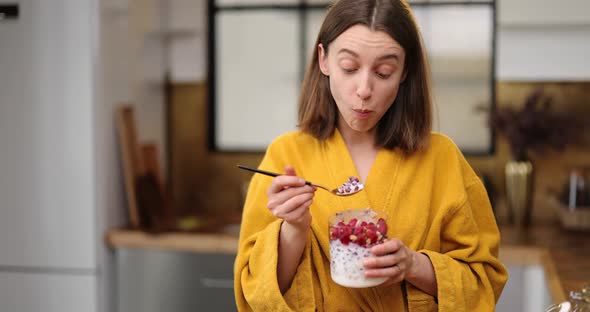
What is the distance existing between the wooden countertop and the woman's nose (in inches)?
48.0

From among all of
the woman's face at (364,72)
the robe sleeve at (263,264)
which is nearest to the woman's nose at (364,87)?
the woman's face at (364,72)

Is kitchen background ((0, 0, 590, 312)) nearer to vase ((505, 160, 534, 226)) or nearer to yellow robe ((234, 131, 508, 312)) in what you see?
vase ((505, 160, 534, 226))

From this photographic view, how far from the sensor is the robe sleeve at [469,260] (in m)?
1.33

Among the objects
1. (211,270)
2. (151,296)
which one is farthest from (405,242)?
(151,296)

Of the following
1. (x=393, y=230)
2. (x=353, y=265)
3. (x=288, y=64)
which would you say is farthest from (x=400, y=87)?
(x=288, y=64)

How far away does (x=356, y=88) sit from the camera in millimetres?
1286

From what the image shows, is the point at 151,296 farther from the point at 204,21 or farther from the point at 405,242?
the point at 405,242

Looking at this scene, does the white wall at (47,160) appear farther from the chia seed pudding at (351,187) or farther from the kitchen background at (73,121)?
the chia seed pudding at (351,187)

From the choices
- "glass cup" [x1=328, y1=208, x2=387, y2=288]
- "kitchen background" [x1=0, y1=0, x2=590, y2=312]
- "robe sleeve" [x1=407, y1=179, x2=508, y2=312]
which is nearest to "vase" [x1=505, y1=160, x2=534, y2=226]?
"kitchen background" [x1=0, y1=0, x2=590, y2=312]

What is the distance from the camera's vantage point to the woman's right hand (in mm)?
1225

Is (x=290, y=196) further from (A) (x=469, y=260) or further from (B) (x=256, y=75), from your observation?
(B) (x=256, y=75)

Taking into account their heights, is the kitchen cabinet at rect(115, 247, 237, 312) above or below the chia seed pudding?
below

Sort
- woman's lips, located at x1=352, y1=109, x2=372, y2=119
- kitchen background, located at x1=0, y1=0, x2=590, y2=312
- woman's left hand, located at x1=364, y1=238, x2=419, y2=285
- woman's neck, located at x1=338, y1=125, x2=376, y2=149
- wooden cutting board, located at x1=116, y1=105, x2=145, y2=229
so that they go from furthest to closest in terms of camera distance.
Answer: wooden cutting board, located at x1=116, y1=105, x2=145, y2=229
kitchen background, located at x1=0, y1=0, x2=590, y2=312
woman's neck, located at x1=338, y1=125, x2=376, y2=149
woman's lips, located at x1=352, y1=109, x2=372, y2=119
woman's left hand, located at x1=364, y1=238, x2=419, y2=285

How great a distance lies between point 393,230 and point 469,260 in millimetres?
150
